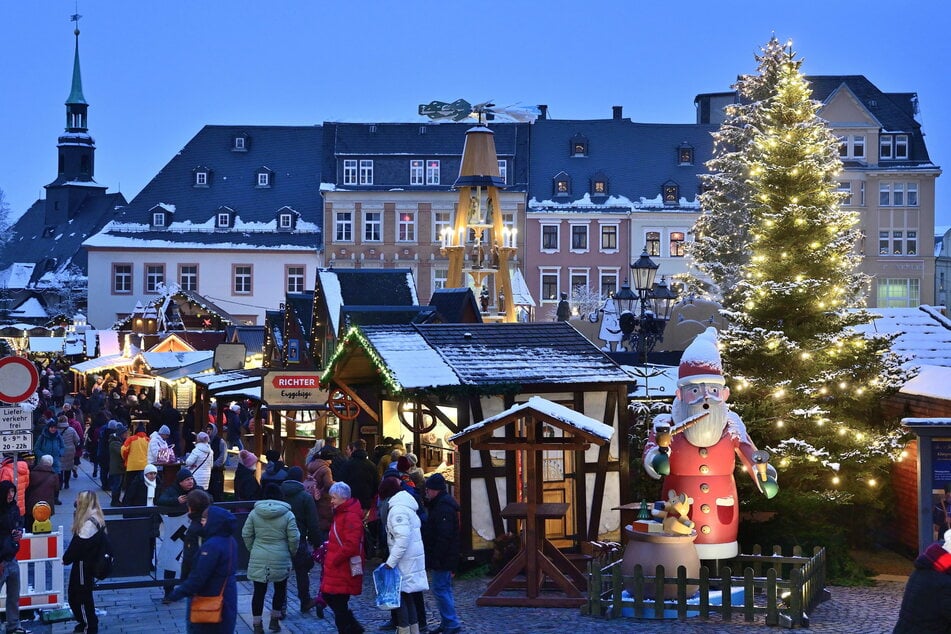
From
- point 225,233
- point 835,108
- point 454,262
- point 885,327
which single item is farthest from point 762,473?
point 225,233

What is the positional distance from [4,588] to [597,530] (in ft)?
23.3

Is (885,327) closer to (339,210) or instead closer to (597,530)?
(597,530)

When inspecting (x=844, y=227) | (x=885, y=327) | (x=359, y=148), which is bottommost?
(x=885, y=327)

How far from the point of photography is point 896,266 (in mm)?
62188

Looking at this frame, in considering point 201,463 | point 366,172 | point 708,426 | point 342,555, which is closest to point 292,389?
point 201,463

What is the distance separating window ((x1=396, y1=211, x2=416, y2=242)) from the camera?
65.5 m

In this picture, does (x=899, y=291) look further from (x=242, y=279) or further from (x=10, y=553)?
(x=10, y=553)

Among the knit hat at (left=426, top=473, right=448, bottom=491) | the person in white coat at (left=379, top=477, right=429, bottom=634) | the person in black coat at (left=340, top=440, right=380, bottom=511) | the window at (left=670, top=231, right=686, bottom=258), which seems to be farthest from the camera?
the window at (left=670, top=231, right=686, bottom=258)

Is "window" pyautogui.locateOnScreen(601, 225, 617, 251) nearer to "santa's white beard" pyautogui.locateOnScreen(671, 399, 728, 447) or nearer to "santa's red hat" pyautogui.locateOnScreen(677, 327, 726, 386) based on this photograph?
"santa's red hat" pyautogui.locateOnScreen(677, 327, 726, 386)

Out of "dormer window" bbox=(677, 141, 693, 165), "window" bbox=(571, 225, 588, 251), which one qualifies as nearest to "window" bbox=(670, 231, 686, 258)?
"dormer window" bbox=(677, 141, 693, 165)

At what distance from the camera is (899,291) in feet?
204

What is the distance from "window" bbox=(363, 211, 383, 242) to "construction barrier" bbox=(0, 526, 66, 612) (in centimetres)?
5196

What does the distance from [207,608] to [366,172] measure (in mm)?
55498

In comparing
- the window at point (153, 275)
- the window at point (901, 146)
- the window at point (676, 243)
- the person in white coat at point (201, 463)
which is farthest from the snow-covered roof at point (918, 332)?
the window at point (153, 275)
